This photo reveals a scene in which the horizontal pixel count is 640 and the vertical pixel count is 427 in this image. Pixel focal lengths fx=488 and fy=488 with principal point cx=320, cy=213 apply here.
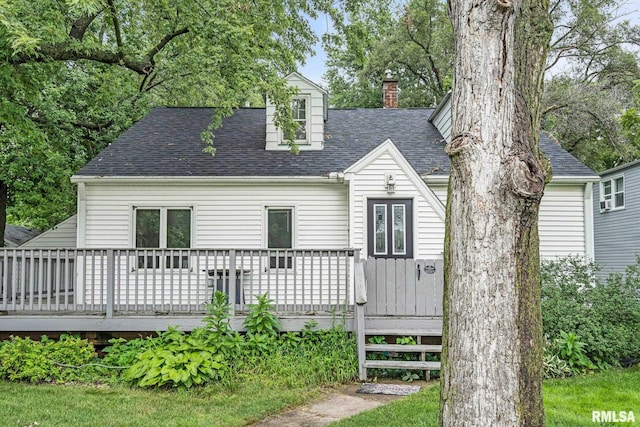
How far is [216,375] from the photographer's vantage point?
6.24 meters

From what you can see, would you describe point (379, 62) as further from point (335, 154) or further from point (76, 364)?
point (76, 364)

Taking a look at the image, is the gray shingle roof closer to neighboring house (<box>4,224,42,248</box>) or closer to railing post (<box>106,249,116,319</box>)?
railing post (<box>106,249,116,319</box>)

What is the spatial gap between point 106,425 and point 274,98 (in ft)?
18.8

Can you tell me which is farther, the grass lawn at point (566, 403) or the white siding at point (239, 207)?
the white siding at point (239, 207)

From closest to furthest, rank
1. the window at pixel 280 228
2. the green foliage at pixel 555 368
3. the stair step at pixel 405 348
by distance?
the green foliage at pixel 555 368 < the stair step at pixel 405 348 < the window at pixel 280 228

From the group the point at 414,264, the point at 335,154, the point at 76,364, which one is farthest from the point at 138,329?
the point at 335,154

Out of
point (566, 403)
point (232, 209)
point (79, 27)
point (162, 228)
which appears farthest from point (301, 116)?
point (566, 403)

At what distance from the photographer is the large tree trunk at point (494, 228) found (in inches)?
109

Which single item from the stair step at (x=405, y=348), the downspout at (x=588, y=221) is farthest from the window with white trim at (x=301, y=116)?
the downspout at (x=588, y=221)

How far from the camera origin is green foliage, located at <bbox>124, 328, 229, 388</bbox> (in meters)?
6.12

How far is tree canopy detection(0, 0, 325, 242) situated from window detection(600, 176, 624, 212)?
35.2ft

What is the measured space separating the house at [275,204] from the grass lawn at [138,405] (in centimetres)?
252

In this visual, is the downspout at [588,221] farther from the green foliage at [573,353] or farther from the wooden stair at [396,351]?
the wooden stair at [396,351]

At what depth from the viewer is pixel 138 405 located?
5.46 metres
